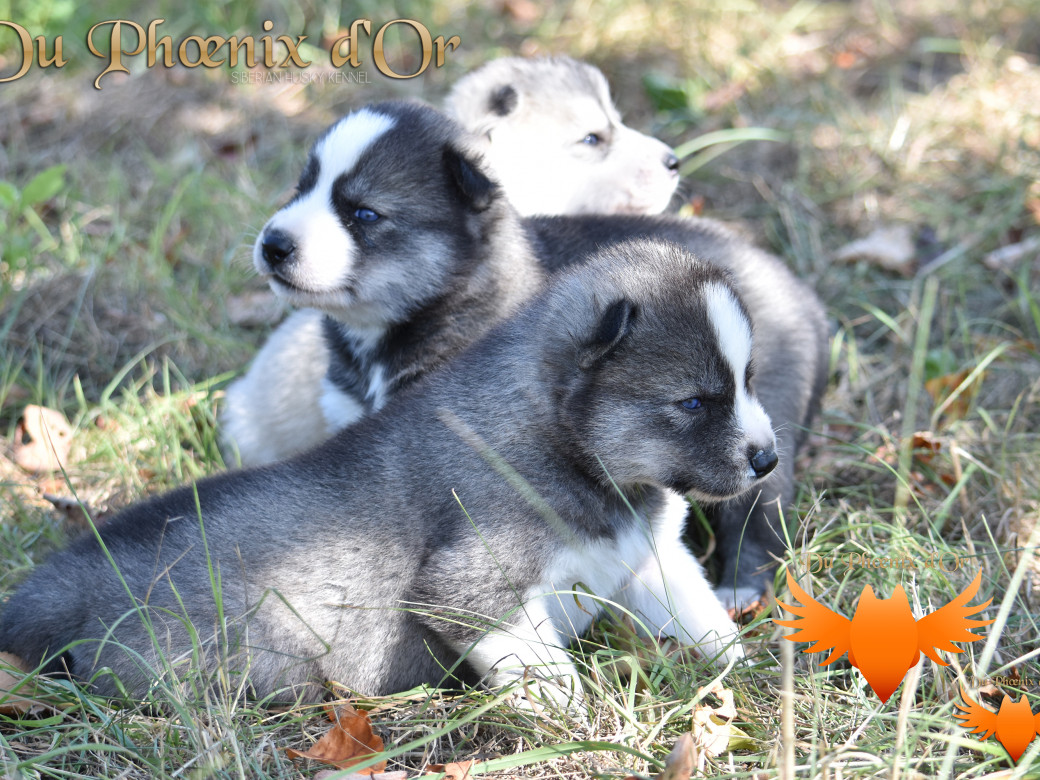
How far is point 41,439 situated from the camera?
4.73m

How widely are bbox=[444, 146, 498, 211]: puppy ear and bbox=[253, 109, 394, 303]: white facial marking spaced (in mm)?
280

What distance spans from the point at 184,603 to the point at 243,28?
20.3 ft

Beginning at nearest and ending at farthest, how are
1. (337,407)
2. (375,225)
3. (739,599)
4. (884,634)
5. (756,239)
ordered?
(884,634) → (739,599) → (375,225) → (337,407) → (756,239)

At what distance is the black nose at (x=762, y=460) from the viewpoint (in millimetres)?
3131

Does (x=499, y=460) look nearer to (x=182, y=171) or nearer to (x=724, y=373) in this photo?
(x=724, y=373)

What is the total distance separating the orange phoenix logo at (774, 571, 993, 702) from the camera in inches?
95.4

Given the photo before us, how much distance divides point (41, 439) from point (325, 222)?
188 cm

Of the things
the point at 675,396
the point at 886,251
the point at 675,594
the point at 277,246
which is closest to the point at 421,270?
the point at 277,246

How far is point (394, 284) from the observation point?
3.97 metres

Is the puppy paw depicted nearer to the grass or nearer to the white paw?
the white paw

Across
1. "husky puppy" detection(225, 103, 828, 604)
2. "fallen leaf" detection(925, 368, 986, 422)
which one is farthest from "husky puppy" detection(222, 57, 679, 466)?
"fallen leaf" detection(925, 368, 986, 422)

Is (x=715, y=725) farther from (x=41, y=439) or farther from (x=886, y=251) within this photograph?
(x=886, y=251)

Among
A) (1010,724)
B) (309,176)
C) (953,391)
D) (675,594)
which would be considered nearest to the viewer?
(1010,724)

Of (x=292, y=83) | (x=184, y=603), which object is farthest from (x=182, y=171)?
(x=184, y=603)
